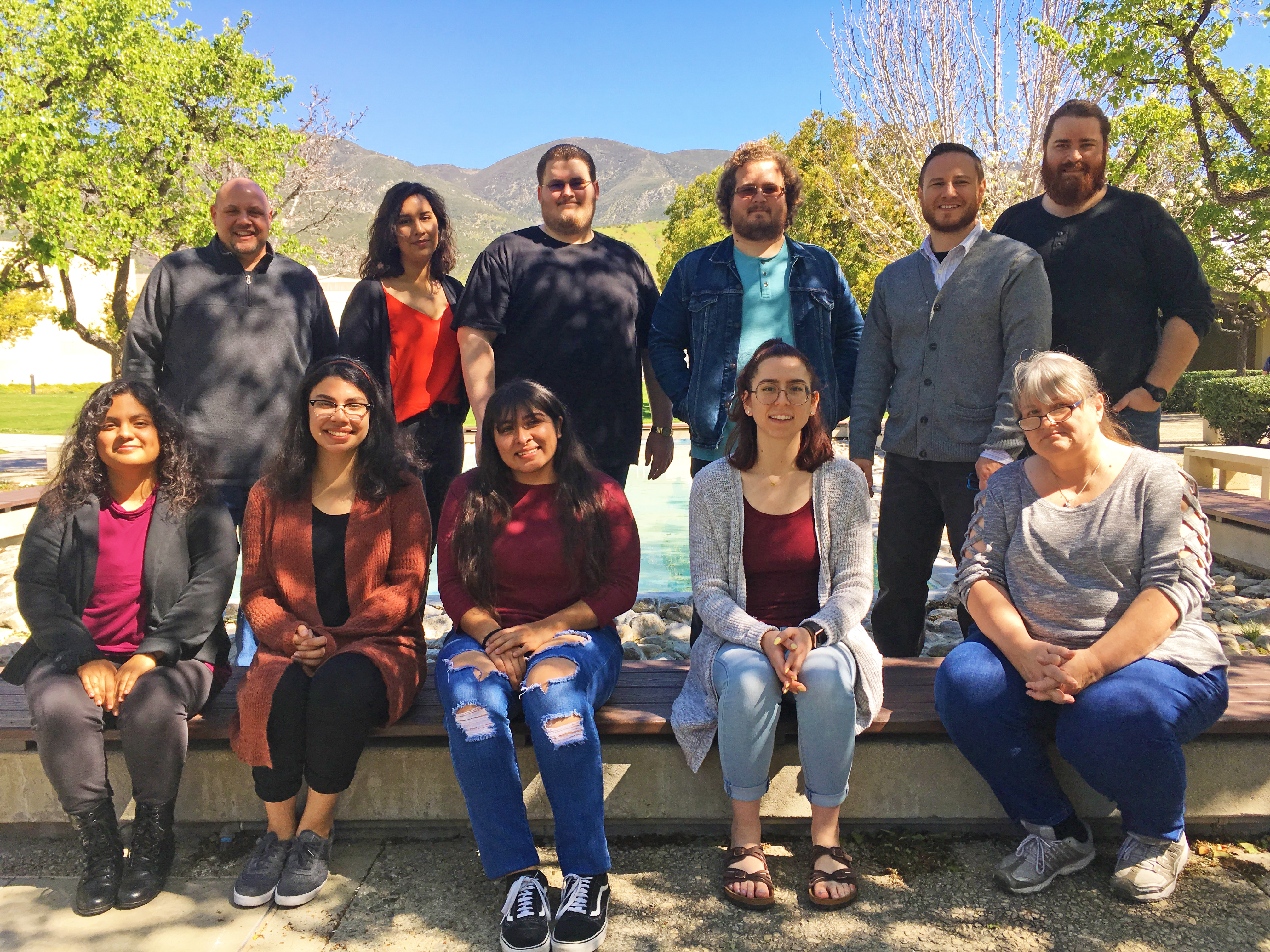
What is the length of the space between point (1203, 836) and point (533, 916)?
2097 mm

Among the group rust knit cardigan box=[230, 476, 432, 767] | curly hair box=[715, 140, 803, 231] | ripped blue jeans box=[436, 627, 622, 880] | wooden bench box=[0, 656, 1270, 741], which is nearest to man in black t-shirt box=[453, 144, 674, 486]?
curly hair box=[715, 140, 803, 231]

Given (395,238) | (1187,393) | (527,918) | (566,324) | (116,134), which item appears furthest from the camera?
(1187,393)

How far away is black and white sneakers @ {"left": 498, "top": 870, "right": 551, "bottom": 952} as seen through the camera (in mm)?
2334

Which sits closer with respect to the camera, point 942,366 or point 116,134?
point 942,366

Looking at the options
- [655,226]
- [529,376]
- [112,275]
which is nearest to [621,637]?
[529,376]

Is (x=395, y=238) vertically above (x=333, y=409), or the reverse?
(x=395, y=238)

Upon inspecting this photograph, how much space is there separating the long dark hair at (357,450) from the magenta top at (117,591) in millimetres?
469

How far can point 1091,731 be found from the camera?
8.27 feet

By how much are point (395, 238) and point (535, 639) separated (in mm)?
1942

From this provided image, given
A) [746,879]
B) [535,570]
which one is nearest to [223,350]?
[535,570]

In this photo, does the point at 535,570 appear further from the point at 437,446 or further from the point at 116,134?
the point at 116,134

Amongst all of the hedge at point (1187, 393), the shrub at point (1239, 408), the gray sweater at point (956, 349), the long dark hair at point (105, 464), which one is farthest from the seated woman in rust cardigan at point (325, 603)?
the hedge at point (1187, 393)

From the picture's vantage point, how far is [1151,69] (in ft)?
27.3

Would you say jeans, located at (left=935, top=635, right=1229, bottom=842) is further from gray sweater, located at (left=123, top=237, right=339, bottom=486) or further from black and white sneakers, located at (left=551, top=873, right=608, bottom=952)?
gray sweater, located at (left=123, top=237, right=339, bottom=486)
